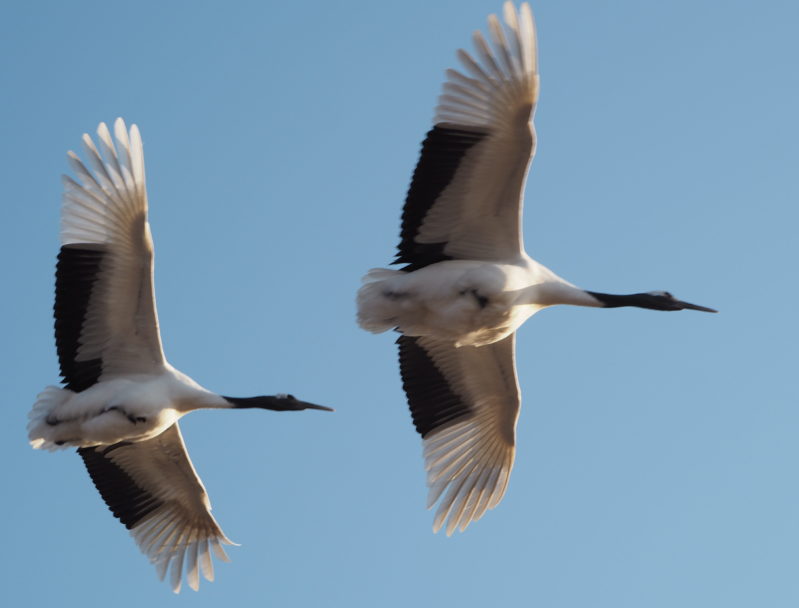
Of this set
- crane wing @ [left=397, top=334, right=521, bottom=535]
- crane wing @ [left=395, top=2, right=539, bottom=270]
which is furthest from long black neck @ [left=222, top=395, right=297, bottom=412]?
crane wing @ [left=395, top=2, right=539, bottom=270]

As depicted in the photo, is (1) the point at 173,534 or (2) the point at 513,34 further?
(1) the point at 173,534

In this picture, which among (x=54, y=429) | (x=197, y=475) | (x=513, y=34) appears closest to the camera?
(x=513, y=34)

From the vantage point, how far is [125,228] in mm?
17328

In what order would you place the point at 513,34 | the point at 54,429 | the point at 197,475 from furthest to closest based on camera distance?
the point at 197,475 < the point at 54,429 < the point at 513,34

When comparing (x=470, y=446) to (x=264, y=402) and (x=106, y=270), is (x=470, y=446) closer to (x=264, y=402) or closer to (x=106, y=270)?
(x=264, y=402)

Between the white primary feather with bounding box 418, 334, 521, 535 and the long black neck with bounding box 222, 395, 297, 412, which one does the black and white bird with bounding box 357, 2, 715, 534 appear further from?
the long black neck with bounding box 222, 395, 297, 412

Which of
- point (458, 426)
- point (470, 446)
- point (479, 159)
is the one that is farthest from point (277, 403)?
point (479, 159)

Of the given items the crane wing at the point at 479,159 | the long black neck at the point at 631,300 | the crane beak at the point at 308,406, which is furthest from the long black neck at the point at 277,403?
the long black neck at the point at 631,300

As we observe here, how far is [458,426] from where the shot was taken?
1878 cm

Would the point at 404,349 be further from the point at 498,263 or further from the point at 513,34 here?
the point at 513,34

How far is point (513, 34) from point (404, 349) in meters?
4.12

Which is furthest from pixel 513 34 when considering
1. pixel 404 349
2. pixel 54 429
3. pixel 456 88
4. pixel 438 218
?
pixel 54 429

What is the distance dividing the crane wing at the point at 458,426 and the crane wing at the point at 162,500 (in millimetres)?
2657

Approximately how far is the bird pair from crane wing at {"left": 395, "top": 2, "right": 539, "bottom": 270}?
0.05 ft
